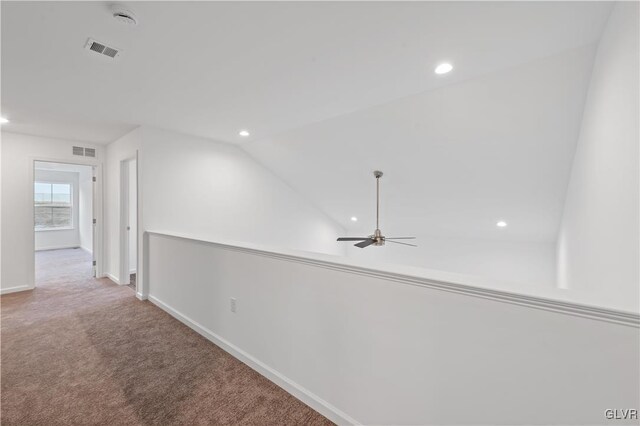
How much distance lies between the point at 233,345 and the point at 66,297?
130 inches

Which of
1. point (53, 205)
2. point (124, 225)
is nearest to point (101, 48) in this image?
point (124, 225)

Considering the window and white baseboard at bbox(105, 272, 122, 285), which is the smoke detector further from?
the window

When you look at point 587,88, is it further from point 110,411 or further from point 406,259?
point 406,259

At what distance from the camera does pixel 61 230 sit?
8.22 metres

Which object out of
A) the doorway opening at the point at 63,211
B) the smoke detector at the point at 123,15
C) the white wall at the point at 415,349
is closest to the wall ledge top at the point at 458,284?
the white wall at the point at 415,349

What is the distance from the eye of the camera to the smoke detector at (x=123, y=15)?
162cm

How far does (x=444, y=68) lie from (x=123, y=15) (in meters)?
2.35

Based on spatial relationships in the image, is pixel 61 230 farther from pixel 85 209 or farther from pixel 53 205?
pixel 85 209

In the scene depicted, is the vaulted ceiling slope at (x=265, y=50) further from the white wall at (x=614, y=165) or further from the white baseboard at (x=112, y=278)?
the white baseboard at (x=112, y=278)

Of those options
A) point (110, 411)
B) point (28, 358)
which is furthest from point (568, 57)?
point (28, 358)

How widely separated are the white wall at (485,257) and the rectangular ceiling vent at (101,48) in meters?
5.12

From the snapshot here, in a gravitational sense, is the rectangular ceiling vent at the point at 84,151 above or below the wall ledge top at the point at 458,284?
above

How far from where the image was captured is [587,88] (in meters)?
2.28

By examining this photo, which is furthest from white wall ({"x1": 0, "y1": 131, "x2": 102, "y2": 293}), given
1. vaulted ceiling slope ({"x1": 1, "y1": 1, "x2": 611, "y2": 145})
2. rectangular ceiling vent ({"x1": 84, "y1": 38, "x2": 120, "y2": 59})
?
rectangular ceiling vent ({"x1": 84, "y1": 38, "x2": 120, "y2": 59})
